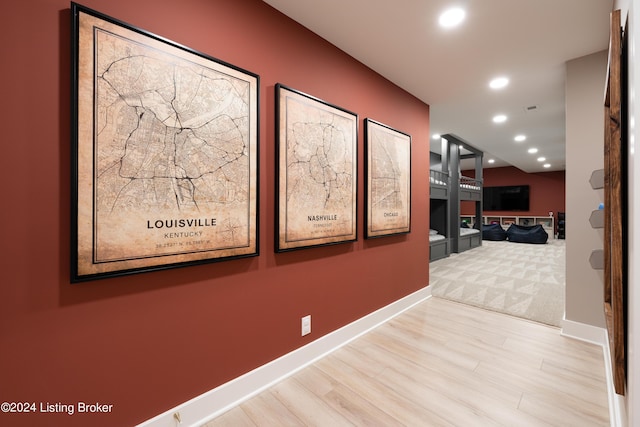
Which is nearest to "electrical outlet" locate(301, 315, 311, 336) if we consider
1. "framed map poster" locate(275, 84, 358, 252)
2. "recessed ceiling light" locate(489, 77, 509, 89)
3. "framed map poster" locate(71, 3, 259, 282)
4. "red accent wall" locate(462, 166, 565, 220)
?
"framed map poster" locate(275, 84, 358, 252)

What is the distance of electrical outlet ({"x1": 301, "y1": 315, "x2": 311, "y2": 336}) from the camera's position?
1966 mm

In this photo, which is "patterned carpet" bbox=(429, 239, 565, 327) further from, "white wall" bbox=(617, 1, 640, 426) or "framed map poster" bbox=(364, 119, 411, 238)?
"white wall" bbox=(617, 1, 640, 426)

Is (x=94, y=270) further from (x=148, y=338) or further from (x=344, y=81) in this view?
(x=344, y=81)

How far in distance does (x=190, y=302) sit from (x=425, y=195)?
9.52ft

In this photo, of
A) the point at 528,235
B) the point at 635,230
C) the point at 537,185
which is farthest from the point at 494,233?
the point at 635,230

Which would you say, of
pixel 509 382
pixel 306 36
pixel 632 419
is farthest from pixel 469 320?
pixel 306 36

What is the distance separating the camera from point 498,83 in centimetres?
295

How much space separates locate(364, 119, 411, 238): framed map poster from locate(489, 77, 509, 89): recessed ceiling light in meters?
1.03

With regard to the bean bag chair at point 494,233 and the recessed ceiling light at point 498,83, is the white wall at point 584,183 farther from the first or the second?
the bean bag chair at point 494,233

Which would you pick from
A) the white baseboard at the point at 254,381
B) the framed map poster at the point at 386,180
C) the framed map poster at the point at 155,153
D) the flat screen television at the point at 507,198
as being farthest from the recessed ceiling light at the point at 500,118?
the flat screen television at the point at 507,198

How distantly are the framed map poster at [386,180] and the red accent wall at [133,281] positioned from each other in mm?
517

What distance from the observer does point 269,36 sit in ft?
5.80

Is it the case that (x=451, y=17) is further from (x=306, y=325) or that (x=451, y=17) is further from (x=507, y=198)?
(x=507, y=198)

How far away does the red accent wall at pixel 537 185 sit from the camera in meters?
10.3
